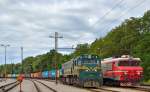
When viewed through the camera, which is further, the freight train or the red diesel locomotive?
the freight train

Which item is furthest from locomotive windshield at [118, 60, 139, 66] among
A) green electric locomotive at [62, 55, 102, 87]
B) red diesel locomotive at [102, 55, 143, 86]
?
green electric locomotive at [62, 55, 102, 87]

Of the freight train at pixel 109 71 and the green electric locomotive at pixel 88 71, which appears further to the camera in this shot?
the green electric locomotive at pixel 88 71

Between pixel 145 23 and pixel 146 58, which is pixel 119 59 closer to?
pixel 146 58

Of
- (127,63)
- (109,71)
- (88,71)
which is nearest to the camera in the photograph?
(127,63)

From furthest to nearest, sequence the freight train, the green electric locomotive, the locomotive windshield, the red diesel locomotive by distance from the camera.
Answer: the green electric locomotive → the locomotive windshield → the freight train → the red diesel locomotive

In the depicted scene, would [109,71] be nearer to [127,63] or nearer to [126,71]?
[127,63]

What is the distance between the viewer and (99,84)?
46719 millimetres

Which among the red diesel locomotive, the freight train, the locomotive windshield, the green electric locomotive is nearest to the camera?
the red diesel locomotive

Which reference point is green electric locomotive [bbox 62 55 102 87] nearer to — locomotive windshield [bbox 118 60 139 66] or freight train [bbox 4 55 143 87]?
freight train [bbox 4 55 143 87]

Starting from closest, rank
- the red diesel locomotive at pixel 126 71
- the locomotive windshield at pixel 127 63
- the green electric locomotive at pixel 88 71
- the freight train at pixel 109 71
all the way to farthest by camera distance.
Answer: the red diesel locomotive at pixel 126 71, the freight train at pixel 109 71, the locomotive windshield at pixel 127 63, the green electric locomotive at pixel 88 71

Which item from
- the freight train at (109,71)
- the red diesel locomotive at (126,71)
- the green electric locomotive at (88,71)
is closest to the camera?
the red diesel locomotive at (126,71)

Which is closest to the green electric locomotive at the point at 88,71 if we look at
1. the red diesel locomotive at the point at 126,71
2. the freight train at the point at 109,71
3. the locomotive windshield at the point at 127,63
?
the freight train at the point at 109,71

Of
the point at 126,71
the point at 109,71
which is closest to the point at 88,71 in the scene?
the point at 109,71

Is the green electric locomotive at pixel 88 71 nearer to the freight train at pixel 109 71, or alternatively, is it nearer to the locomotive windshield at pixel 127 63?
the freight train at pixel 109 71
